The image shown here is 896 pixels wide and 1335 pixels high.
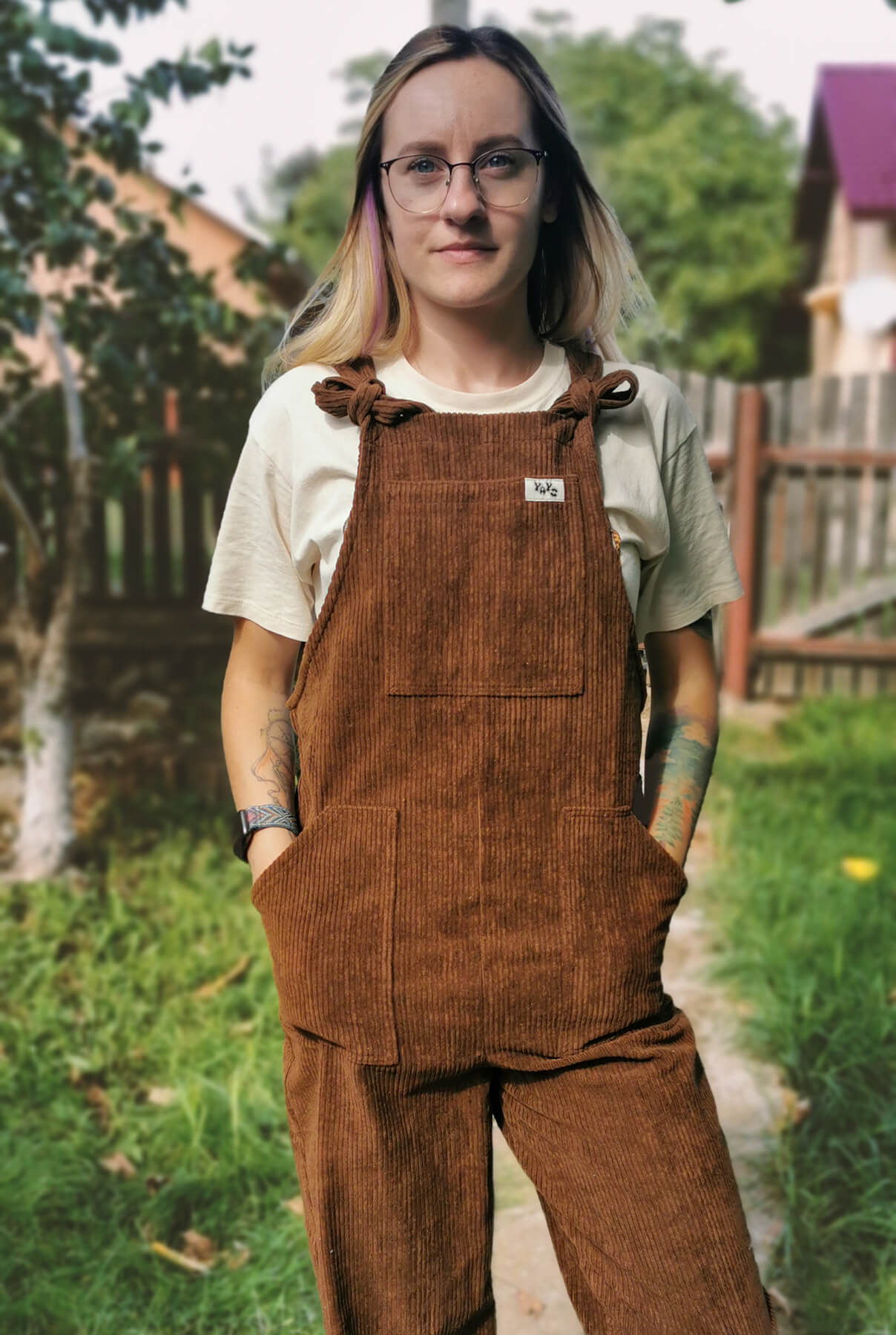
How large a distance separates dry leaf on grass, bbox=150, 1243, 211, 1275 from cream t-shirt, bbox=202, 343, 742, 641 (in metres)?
1.61

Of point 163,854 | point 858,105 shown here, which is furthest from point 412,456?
point 858,105

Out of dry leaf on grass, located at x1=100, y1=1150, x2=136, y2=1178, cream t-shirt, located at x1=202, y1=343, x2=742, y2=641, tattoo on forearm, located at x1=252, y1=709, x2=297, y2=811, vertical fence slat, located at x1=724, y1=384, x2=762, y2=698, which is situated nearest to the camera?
cream t-shirt, located at x1=202, y1=343, x2=742, y2=641

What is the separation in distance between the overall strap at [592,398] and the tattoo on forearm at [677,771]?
1.45 feet

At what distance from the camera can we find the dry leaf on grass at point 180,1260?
106 inches

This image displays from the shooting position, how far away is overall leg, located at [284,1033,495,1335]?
1545 millimetres

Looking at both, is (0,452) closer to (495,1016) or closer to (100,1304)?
(100,1304)

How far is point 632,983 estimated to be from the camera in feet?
5.05

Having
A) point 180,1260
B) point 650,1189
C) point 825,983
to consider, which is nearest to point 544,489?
point 650,1189

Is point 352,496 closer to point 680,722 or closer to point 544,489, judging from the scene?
point 544,489

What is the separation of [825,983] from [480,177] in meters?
2.66

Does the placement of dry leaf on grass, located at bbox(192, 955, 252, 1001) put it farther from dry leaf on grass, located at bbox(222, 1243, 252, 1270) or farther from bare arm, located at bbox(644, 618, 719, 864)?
bare arm, located at bbox(644, 618, 719, 864)

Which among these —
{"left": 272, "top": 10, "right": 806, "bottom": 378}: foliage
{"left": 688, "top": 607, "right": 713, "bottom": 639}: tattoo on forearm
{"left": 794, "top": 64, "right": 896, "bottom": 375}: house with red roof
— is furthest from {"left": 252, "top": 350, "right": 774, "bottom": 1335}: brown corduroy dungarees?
{"left": 272, "top": 10, "right": 806, "bottom": 378}: foliage

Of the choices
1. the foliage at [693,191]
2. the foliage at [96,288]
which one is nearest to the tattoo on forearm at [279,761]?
the foliage at [96,288]

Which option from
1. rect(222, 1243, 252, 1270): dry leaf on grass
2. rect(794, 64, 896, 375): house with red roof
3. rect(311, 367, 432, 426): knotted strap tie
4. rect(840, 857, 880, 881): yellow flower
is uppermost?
rect(794, 64, 896, 375): house with red roof
